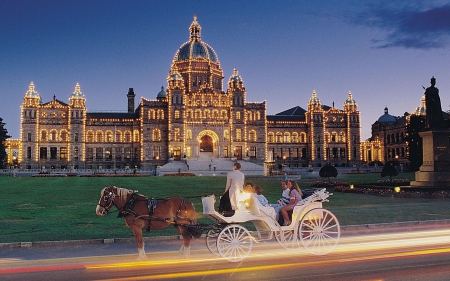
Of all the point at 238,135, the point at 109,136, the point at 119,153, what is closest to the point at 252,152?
the point at 238,135

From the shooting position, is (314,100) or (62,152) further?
(314,100)

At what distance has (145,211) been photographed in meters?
11.9

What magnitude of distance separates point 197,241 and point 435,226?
9109 mm

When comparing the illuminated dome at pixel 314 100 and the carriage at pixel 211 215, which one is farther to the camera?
the illuminated dome at pixel 314 100

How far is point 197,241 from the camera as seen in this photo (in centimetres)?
1505

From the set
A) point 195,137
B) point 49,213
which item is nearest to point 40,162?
point 195,137

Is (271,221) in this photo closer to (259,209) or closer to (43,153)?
(259,209)

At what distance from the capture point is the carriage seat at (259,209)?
1245 centimetres

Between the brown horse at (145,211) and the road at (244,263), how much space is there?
80 centimetres

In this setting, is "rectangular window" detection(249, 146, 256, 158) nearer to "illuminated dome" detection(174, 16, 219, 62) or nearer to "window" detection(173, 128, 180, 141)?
"window" detection(173, 128, 180, 141)

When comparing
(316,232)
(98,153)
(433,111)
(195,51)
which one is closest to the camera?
(316,232)

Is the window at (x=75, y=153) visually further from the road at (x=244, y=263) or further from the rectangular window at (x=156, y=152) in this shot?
the road at (x=244, y=263)

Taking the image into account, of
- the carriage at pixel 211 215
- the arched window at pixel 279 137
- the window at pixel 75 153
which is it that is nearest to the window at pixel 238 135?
the arched window at pixel 279 137

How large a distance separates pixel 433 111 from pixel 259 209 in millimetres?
22083
